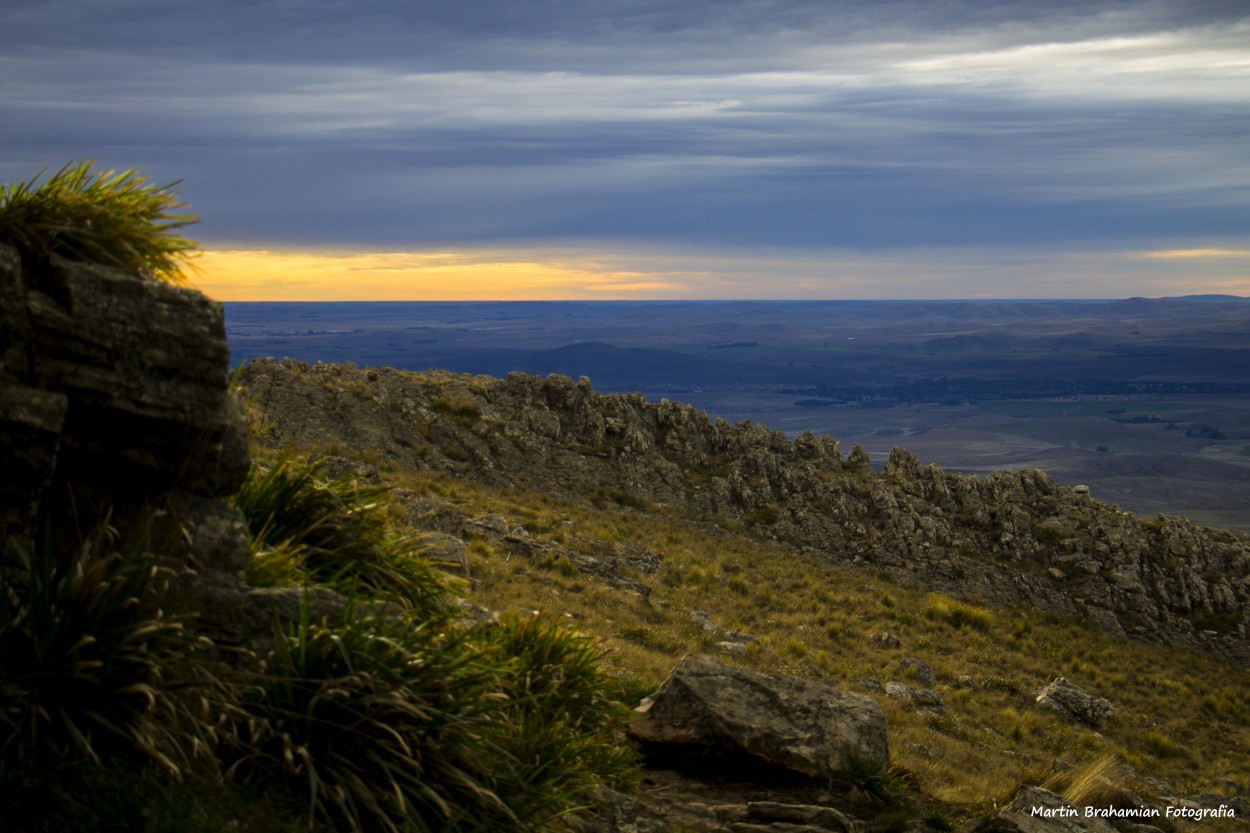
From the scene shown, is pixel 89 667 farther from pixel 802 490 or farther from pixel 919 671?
pixel 802 490

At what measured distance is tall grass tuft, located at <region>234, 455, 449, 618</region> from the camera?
8266mm

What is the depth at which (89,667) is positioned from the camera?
576cm

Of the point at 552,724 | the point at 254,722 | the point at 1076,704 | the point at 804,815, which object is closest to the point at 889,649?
the point at 1076,704

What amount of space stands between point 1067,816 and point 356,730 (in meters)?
6.31

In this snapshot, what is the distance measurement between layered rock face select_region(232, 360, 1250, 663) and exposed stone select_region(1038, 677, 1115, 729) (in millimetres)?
12293

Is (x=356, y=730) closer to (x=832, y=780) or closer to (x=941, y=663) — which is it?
(x=832, y=780)

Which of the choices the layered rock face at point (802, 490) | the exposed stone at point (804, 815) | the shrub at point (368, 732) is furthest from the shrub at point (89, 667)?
the layered rock face at point (802, 490)

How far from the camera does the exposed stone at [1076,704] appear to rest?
21.8m

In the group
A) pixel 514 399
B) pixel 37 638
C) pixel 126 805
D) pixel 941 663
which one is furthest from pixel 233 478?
pixel 514 399

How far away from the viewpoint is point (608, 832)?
7340 mm

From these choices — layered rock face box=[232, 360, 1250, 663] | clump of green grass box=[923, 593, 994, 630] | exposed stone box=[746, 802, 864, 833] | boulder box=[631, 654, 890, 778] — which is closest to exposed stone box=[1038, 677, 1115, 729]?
clump of green grass box=[923, 593, 994, 630]

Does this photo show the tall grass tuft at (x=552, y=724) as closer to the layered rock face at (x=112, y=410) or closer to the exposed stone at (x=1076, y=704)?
the layered rock face at (x=112, y=410)

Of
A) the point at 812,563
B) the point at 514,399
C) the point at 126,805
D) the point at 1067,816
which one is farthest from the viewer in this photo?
the point at 514,399

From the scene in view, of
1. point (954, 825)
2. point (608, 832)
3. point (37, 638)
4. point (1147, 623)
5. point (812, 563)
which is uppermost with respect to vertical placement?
point (37, 638)
